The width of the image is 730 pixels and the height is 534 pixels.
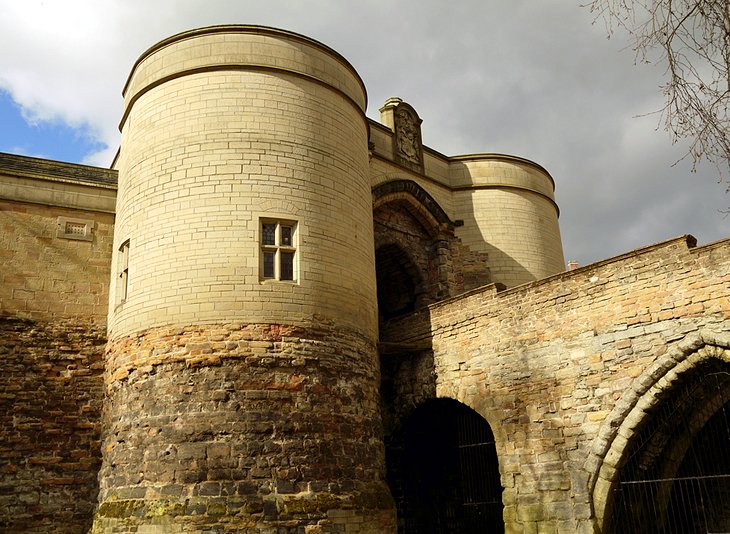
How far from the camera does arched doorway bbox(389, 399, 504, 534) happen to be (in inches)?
544

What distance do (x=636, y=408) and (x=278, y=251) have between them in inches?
246

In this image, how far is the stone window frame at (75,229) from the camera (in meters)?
13.8

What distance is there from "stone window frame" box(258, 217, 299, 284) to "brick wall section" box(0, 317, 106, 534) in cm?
406

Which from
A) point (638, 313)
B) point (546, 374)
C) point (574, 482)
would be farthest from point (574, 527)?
point (638, 313)

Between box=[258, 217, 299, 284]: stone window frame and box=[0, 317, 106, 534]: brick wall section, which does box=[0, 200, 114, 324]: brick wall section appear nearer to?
box=[0, 317, 106, 534]: brick wall section

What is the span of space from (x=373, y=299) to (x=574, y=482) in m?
4.89

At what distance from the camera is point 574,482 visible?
34.7ft

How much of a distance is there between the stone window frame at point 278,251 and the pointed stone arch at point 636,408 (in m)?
5.57

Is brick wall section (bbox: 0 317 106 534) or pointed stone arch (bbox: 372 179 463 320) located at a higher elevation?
pointed stone arch (bbox: 372 179 463 320)

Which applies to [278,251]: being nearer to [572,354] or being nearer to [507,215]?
[572,354]

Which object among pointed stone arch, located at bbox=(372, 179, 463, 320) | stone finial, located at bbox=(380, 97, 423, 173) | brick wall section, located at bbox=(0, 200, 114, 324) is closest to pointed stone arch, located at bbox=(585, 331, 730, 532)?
pointed stone arch, located at bbox=(372, 179, 463, 320)

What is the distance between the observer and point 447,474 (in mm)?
14984

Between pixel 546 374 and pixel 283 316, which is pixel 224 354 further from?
pixel 546 374

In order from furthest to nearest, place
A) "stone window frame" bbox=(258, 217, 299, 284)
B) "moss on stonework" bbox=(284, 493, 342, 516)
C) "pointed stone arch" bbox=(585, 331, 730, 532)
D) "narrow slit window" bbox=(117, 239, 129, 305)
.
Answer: "narrow slit window" bbox=(117, 239, 129, 305)
"stone window frame" bbox=(258, 217, 299, 284)
"moss on stonework" bbox=(284, 493, 342, 516)
"pointed stone arch" bbox=(585, 331, 730, 532)
